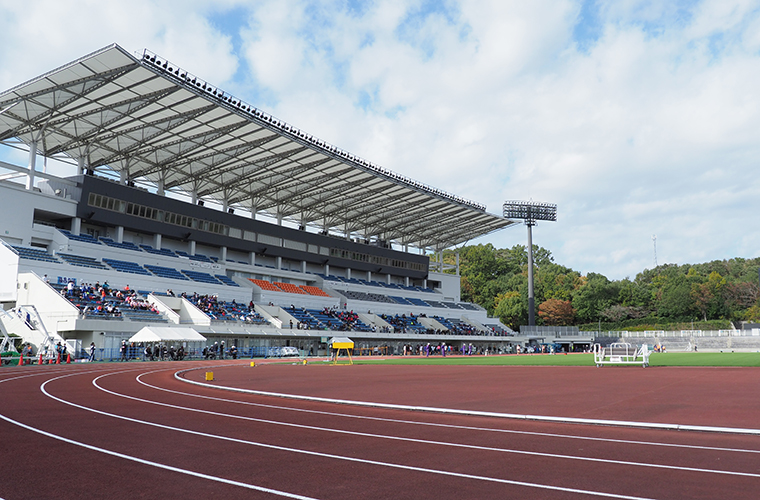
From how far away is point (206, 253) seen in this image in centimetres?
6744

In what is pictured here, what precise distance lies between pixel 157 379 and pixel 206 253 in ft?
151

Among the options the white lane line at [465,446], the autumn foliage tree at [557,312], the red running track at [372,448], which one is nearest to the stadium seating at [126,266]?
the red running track at [372,448]

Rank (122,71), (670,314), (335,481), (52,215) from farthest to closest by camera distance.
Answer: (670,314) → (52,215) → (122,71) → (335,481)

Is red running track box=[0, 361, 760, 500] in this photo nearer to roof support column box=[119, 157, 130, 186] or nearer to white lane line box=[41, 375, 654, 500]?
white lane line box=[41, 375, 654, 500]

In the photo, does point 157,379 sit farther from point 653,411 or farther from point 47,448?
point 653,411

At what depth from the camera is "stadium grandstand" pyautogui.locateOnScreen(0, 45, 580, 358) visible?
132 feet

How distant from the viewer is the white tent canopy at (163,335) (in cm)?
3741

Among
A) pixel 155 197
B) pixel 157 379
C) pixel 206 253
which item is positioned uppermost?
pixel 155 197

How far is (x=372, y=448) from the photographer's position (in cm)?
857

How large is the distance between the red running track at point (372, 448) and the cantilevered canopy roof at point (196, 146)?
A: 28.9m

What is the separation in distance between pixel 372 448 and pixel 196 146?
4615 centimetres

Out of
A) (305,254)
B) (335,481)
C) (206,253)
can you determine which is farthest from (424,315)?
(335,481)

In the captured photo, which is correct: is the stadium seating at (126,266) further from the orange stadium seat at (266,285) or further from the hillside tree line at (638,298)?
the hillside tree line at (638,298)

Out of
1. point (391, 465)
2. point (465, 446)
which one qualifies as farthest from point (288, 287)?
point (391, 465)
